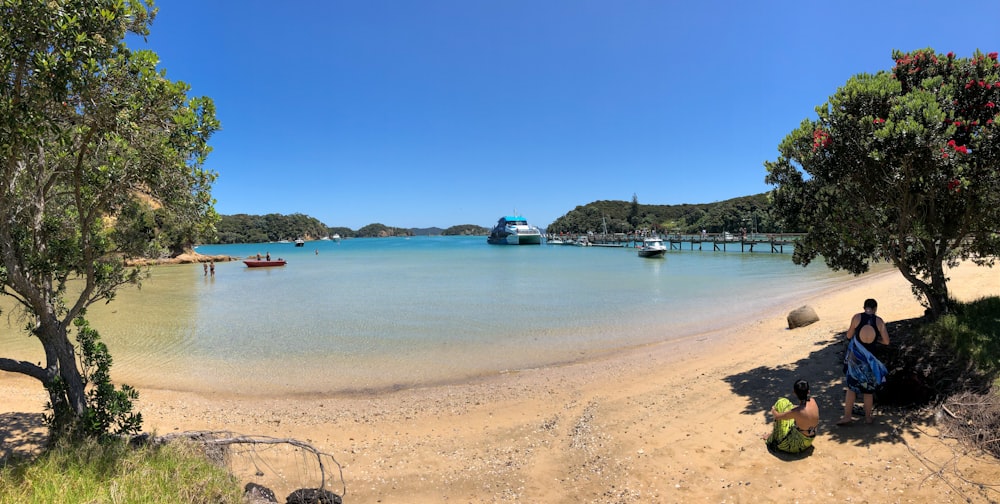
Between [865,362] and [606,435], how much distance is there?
11.5 feet

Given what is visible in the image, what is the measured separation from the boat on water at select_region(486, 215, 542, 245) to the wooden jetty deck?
1325cm

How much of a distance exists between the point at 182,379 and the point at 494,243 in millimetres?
121015

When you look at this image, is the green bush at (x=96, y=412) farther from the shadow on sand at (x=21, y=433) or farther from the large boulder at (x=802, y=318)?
the large boulder at (x=802, y=318)

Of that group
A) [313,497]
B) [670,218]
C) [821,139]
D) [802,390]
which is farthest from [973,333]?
[670,218]

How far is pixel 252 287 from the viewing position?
33906mm

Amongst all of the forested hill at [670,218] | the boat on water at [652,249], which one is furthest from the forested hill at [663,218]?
the boat on water at [652,249]

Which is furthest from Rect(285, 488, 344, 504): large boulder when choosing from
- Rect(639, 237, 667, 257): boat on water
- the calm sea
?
Rect(639, 237, 667, 257): boat on water

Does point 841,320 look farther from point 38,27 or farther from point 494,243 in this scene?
point 494,243

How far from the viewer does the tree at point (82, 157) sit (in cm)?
337

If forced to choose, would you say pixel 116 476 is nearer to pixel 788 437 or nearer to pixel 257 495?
pixel 257 495

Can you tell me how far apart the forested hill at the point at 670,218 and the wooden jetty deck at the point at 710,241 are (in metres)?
15.0

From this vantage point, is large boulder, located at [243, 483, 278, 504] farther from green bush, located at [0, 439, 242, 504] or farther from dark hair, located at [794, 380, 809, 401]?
A: dark hair, located at [794, 380, 809, 401]

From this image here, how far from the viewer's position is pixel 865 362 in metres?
5.57

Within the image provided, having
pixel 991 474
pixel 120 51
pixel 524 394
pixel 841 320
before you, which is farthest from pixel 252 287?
pixel 991 474
